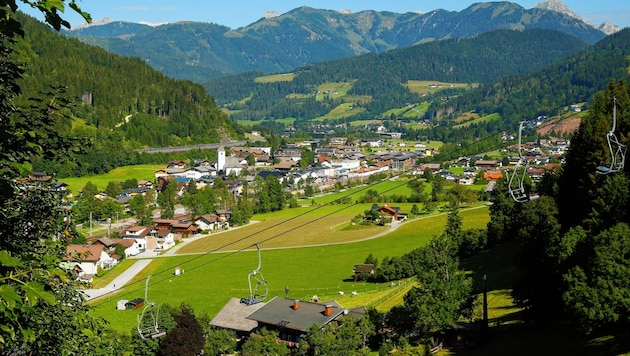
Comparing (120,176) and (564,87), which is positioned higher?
(564,87)

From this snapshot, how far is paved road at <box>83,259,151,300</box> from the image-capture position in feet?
145

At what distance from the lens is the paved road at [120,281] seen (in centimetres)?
4412

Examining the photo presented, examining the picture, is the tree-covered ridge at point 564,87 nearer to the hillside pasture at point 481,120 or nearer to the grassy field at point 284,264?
the hillside pasture at point 481,120

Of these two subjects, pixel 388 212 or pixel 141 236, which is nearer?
pixel 141 236

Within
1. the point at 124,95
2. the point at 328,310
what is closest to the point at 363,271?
the point at 328,310

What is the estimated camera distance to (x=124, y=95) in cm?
12350

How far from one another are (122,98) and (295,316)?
99767 mm

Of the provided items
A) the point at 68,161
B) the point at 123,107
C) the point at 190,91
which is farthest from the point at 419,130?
the point at 68,161

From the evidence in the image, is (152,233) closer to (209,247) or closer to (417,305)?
(209,247)

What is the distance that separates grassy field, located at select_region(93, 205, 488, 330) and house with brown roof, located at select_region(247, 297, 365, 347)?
16.4 ft

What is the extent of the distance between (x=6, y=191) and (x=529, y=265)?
26.1 m

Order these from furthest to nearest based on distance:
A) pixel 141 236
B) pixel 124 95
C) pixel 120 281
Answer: pixel 124 95 < pixel 141 236 < pixel 120 281

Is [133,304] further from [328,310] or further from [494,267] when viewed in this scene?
[494,267]

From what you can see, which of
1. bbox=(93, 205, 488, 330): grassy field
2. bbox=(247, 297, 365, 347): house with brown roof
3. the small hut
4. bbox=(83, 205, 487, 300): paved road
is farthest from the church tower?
bbox=(247, 297, 365, 347): house with brown roof
